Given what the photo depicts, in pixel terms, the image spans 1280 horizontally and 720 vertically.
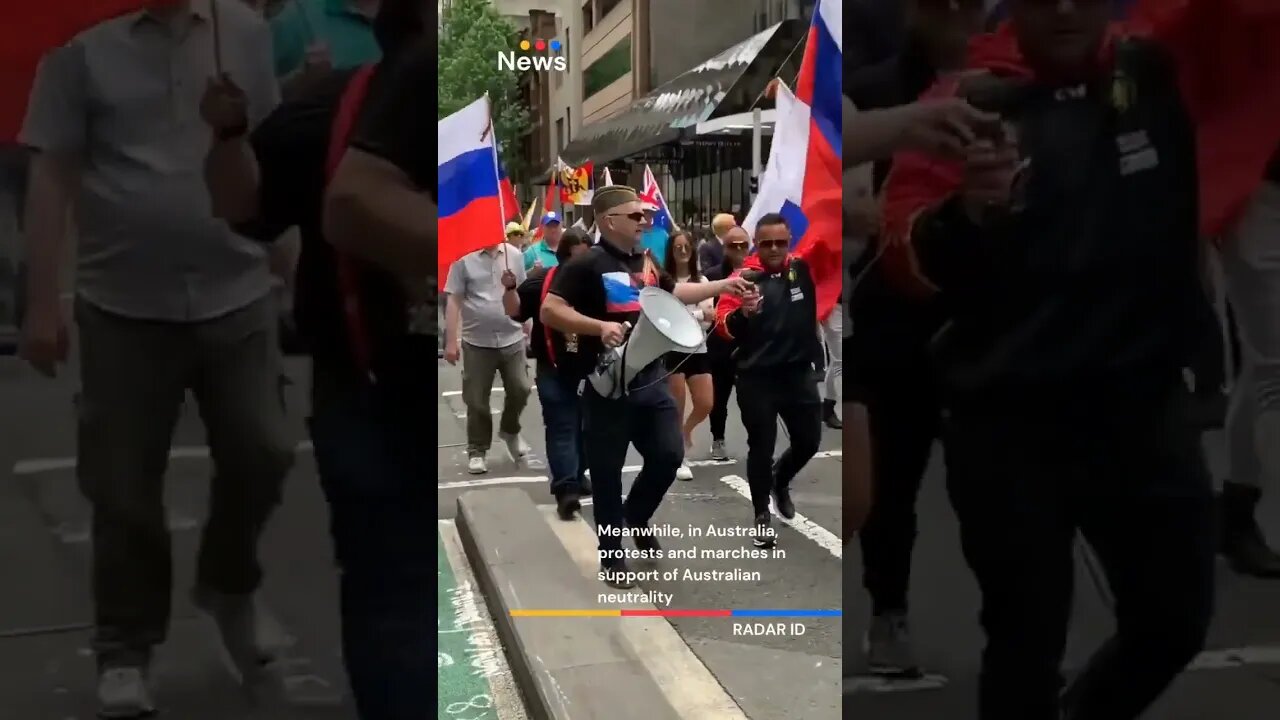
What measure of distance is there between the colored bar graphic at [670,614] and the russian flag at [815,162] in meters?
1.33

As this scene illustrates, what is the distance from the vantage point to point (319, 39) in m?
1.66

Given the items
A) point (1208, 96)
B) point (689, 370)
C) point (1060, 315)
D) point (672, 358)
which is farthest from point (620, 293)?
point (1208, 96)

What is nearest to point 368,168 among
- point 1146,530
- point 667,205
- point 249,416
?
point 249,416

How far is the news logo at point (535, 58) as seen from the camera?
156 inches

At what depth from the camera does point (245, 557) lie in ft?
5.80

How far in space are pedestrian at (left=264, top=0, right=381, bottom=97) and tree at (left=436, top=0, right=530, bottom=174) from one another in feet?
6.11

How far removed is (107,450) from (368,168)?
698mm

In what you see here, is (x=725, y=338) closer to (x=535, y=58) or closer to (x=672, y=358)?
(x=672, y=358)

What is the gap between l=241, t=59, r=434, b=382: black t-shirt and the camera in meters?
1.68

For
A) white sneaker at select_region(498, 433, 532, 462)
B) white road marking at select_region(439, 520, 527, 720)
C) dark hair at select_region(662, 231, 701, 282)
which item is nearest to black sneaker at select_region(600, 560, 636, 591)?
white road marking at select_region(439, 520, 527, 720)

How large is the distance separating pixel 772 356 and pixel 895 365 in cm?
284

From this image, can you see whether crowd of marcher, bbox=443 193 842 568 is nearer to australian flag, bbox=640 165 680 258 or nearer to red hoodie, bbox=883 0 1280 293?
australian flag, bbox=640 165 680 258

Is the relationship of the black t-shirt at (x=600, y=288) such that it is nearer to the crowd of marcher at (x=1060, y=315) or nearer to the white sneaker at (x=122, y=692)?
the crowd of marcher at (x=1060, y=315)

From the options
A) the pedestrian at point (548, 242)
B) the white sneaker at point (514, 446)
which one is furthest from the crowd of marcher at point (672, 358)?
the white sneaker at point (514, 446)
